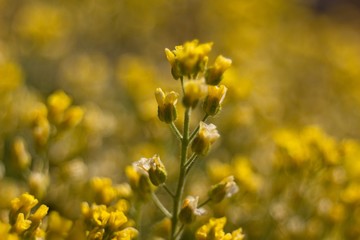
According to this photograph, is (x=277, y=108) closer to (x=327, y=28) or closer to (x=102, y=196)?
(x=102, y=196)

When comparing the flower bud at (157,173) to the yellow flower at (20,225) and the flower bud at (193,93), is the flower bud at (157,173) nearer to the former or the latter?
the flower bud at (193,93)

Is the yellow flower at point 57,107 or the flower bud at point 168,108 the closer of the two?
the flower bud at point 168,108

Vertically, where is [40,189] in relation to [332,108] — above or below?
above

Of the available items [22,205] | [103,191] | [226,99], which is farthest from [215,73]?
[226,99]

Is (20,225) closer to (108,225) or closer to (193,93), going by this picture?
(108,225)

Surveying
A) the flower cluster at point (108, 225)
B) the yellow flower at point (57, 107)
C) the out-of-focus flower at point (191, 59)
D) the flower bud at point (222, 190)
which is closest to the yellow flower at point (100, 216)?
the flower cluster at point (108, 225)

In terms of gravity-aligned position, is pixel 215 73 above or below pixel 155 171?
above

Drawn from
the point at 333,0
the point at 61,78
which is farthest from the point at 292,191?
the point at 333,0

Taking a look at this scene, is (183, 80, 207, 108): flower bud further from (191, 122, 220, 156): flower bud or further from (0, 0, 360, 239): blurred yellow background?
(0, 0, 360, 239): blurred yellow background
